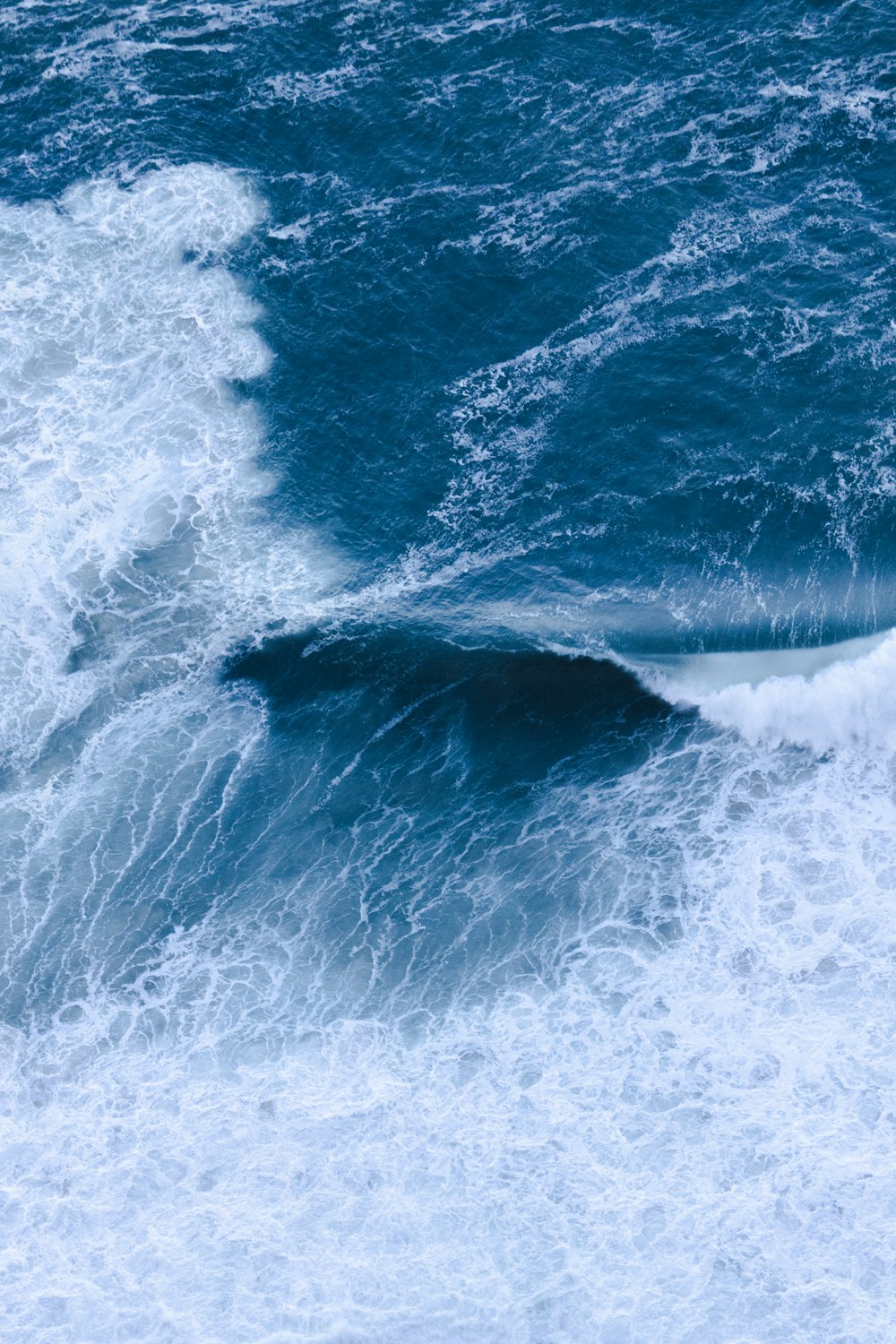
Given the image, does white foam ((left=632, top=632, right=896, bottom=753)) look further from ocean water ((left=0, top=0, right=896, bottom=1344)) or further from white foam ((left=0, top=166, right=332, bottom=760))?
white foam ((left=0, top=166, right=332, bottom=760))

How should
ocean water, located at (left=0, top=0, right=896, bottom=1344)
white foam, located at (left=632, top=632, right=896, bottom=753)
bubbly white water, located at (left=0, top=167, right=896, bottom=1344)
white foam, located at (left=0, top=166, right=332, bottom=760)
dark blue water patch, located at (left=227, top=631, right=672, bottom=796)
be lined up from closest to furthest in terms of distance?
bubbly white water, located at (left=0, top=167, right=896, bottom=1344)
ocean water, located at (left=0, top=0, right=896, bottom=1344)
white foam, located at (left=632, top=632, right=896, bottom=753)
dark blue water patch, located at (left=227, top=631, right=672, bottom=796)
white foam, located at (left=0, top=166, right=332, bottom=760)

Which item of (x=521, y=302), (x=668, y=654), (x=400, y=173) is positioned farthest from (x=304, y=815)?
(x=400, y=173)

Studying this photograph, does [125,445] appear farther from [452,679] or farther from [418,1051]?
[418,1051]

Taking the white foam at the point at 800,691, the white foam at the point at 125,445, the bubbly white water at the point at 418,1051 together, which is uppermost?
the white foam at the point at 125,445

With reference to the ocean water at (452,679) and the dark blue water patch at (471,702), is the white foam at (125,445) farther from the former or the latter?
the dark blue water patch at (471,702)

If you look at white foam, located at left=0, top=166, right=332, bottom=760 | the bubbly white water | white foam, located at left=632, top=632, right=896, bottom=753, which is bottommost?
the bubbly white water

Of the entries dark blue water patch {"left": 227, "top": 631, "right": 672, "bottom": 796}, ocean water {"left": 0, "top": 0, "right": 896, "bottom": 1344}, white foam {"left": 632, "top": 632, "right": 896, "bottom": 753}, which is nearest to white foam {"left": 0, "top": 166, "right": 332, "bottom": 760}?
ocean water {"left": 0, "top": 0, "right": 896, "bottom": 1344}

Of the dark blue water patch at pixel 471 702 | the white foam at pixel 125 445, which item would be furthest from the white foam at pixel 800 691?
the white foam at pixel 125 445
